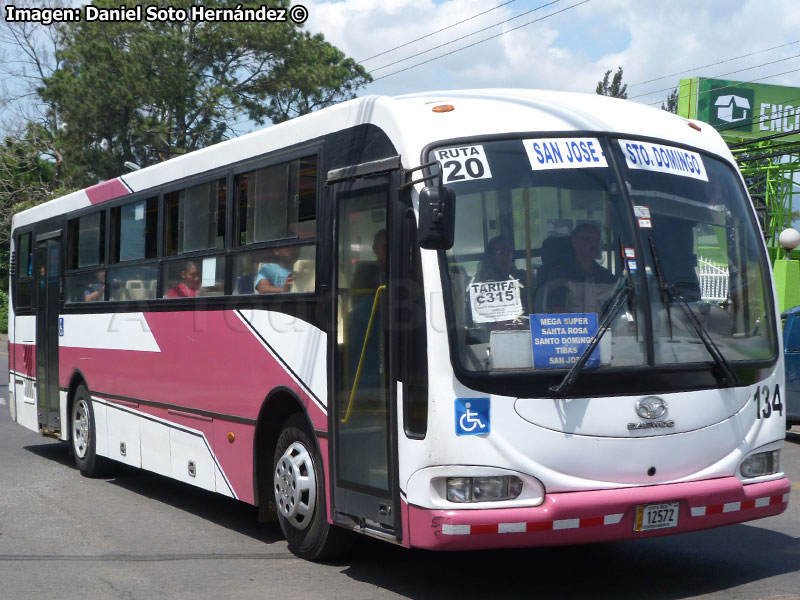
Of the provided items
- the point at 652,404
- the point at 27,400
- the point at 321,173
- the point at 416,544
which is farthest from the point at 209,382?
the point at 27,400

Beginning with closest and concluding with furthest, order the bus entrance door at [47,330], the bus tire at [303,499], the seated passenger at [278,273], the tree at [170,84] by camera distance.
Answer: the bus tire at [303,499], the seated passenger at [278,273], the bus entrance door at [47,330], the tree at [170,84]

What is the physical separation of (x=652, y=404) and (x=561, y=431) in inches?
23.3

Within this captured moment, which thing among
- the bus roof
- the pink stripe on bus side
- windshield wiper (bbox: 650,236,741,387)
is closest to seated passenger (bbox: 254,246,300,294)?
the bus roof

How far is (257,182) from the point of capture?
8234 millimetres

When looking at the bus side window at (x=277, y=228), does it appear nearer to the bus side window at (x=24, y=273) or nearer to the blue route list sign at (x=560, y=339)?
the blue route list sign at (x=560, y=339)

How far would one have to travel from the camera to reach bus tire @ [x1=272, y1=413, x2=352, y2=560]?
7207 millimetres

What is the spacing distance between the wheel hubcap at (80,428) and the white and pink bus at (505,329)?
4.35 m

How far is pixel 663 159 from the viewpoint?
6.65 meters

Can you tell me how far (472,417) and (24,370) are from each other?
31.9ft

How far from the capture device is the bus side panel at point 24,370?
13.6m

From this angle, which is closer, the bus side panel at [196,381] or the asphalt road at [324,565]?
the asphalt road at [324,565]

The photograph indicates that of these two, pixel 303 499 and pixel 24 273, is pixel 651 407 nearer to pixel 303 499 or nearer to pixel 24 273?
pixel 303 499

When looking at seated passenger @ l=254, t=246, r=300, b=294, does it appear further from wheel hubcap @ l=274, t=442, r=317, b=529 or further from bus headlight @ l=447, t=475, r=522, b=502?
bus headlight @ l=447, t=475, r=522, b=502

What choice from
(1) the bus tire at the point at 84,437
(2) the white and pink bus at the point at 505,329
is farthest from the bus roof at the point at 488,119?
(1) the bus tire at the point at 84,437
